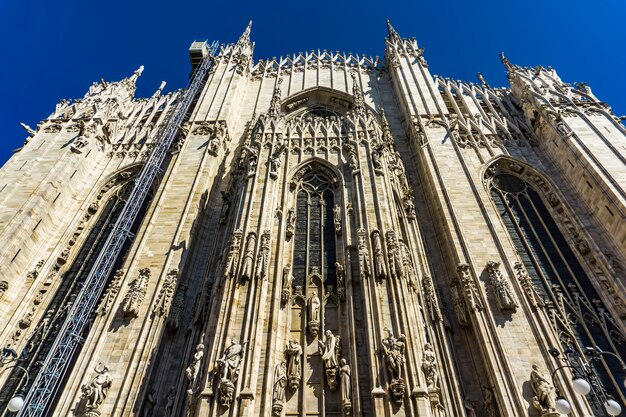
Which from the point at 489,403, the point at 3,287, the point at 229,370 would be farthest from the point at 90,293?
the point at 489,403

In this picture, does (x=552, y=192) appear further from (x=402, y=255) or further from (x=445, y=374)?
(x=445, y=374)

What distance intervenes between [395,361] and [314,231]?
606 cm

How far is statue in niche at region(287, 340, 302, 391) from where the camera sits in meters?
10.3

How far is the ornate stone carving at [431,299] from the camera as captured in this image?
Result: 1254 centimetres

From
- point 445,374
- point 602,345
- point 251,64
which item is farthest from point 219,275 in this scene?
point 251,64

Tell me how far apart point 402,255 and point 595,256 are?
6885mm

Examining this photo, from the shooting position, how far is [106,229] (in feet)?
57.0

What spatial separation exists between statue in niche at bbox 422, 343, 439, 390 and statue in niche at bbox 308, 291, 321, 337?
2863 millimetres

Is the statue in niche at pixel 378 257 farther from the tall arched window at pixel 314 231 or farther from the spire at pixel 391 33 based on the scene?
the spire at pixel 391 33

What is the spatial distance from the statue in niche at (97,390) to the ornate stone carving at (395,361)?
6.82 metres

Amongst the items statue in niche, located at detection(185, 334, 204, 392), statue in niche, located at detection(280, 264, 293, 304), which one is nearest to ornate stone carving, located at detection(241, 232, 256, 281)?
statue in niche, located at detection(280, 264, 293, 304)

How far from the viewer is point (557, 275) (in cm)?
1412

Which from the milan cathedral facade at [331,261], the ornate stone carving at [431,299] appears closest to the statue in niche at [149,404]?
the milan cathedral facade at [331,261]

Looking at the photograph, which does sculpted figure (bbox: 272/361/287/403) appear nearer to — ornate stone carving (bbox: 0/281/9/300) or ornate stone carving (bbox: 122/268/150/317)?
ornate stone carving (bbox: 122/268/150/317)
